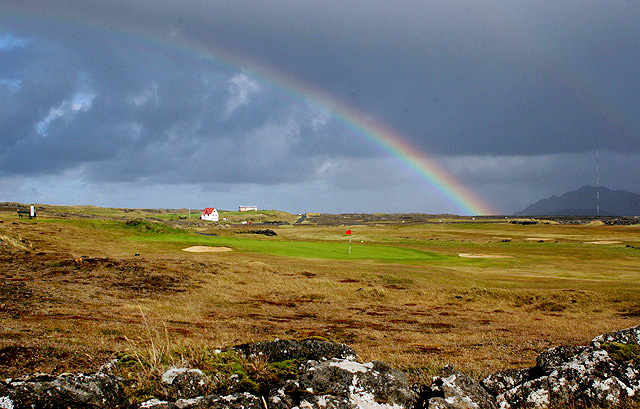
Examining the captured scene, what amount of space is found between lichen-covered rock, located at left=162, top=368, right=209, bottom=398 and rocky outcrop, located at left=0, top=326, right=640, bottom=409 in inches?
0.5

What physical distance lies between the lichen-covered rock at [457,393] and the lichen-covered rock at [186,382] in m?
2.76

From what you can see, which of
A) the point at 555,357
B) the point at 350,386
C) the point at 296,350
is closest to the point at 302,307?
the point at 296,350

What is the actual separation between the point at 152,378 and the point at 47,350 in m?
4.24

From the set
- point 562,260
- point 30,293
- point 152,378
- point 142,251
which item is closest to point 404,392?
point 152,378

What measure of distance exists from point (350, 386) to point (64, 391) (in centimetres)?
319

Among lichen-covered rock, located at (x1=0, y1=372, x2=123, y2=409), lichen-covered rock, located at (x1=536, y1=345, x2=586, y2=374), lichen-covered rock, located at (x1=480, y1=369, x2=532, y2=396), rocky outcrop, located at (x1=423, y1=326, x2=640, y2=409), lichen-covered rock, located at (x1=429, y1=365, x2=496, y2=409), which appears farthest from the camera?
lichen-covered rock, located at (x1=536, y1=345, x2=586, y2=374)

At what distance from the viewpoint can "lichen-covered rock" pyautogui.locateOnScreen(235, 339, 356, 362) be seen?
6434 millimetres

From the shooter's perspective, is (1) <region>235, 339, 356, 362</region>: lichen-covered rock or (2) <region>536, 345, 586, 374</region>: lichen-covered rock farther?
(2) <region>536, 345, 586, 374</region>: lichen-covered rock

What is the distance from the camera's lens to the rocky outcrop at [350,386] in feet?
15.5

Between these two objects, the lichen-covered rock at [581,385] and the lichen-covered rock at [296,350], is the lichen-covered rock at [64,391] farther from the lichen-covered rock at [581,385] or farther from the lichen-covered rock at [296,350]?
the lichen-covered rock at [581,385]

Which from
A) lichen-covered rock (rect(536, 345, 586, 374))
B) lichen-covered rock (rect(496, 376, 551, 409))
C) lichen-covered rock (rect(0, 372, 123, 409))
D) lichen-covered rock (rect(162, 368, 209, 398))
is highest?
lichen-covered rock (rect(0, 372, 123, 409))

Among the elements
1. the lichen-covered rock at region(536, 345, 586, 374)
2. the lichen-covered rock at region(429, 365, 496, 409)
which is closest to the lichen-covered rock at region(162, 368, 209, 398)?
the lichen-covered rock at region(429, 365, 496, 409)

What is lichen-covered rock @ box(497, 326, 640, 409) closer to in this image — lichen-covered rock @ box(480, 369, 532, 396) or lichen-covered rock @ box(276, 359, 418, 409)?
lichen-covered rock @ box(480, 369, 532, 396)

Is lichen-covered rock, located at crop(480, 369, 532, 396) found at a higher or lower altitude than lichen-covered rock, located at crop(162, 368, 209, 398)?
lower
